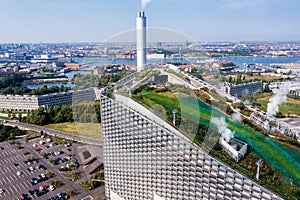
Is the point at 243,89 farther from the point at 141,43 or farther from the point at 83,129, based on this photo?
the point at 83,129

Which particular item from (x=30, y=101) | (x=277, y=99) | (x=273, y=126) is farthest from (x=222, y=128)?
(x=30, y=101)

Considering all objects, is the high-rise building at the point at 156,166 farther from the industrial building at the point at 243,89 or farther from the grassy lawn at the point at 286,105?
the industrial building at the point at 243,89

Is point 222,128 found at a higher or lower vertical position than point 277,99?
higher

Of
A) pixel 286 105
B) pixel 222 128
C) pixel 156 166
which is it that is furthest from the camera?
pixel 286 105

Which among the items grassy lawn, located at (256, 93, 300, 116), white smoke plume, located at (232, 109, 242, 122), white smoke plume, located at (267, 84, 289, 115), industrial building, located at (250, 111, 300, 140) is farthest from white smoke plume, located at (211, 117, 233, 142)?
grassy lawn, located at (256, 93, 300, 116)

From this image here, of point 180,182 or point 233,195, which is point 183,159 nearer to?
point 180,182

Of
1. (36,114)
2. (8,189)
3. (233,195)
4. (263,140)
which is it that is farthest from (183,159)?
(36,114)

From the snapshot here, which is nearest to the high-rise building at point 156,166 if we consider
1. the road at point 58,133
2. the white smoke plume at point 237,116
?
the road at point 58,133
